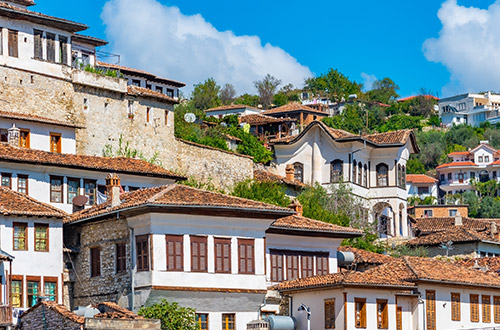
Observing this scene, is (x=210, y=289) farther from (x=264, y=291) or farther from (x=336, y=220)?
(x=336, y=220)

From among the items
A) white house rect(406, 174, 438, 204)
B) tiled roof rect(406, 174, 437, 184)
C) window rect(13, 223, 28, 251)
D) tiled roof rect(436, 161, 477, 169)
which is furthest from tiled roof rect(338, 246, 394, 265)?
tiled roof rect(436, 161, 477, 169)

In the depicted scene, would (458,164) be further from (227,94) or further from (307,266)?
(307,266)

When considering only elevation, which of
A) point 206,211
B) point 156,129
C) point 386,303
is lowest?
point 386,303

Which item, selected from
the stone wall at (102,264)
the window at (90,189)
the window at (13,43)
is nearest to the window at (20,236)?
the stone wall at (102,264)

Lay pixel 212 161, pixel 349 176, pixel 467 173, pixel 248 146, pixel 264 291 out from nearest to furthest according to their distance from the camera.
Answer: pixel 264 291 < pixel 212 161 < pixel 349 176 < pixel 248 146 < pixel 467 173

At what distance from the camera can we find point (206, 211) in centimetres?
3997

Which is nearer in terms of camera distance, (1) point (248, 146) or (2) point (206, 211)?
(2) point (206, 211)

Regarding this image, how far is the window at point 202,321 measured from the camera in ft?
131

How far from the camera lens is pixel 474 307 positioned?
45844mm

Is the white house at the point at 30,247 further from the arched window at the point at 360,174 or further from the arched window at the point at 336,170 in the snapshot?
the arched window at the point at 360,174

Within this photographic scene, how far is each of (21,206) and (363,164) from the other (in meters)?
34.1

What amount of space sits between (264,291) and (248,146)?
36948 millimetres

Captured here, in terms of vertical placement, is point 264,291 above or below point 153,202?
below

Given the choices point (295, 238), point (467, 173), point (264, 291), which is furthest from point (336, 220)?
point (467, 173)
